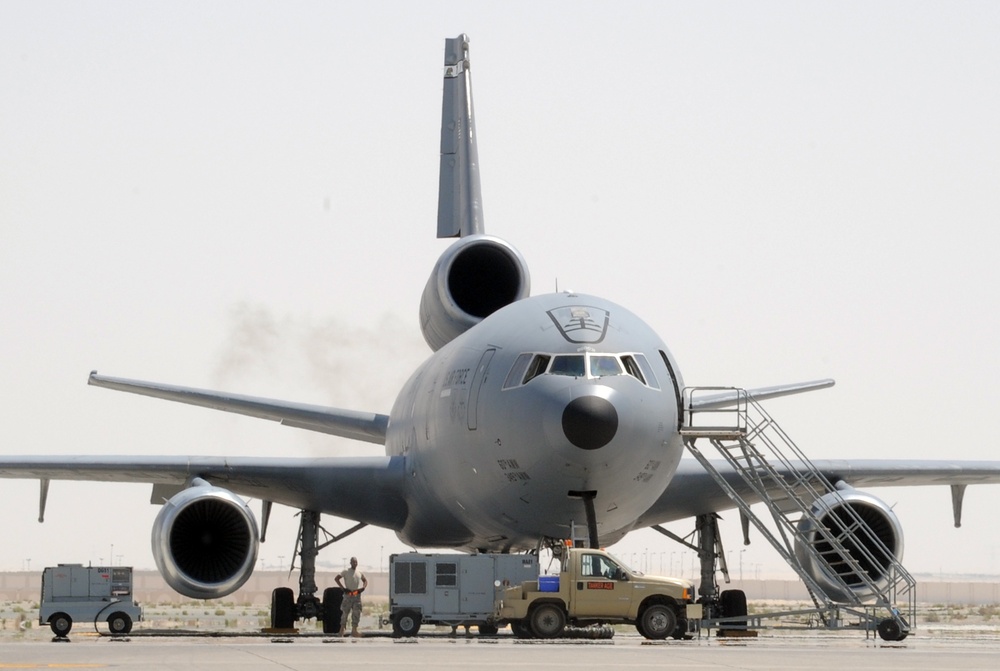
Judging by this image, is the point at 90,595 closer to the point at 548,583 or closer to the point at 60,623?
the point at 60,623

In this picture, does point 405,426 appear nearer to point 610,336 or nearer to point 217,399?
point 217,399

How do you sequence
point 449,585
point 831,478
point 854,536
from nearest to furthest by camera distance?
point 449,585
point 854,536
point 831,478

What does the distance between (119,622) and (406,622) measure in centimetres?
610

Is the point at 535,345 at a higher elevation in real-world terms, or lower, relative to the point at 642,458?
higher

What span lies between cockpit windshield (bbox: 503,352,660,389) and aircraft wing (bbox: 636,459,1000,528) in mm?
4672

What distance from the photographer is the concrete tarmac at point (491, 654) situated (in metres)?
15.2

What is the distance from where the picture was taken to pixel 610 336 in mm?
21547

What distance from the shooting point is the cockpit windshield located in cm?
2092

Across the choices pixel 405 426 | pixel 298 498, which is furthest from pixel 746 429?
pixel 298 498

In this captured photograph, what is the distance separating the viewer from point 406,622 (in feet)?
74.2

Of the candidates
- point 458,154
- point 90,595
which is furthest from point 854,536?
point 458,154

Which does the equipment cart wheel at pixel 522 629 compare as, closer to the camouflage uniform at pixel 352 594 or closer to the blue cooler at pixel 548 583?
the blue cooler at pixel 548 583

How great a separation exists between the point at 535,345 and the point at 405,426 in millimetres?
5901

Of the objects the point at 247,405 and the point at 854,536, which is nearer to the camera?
the point at 854,536
